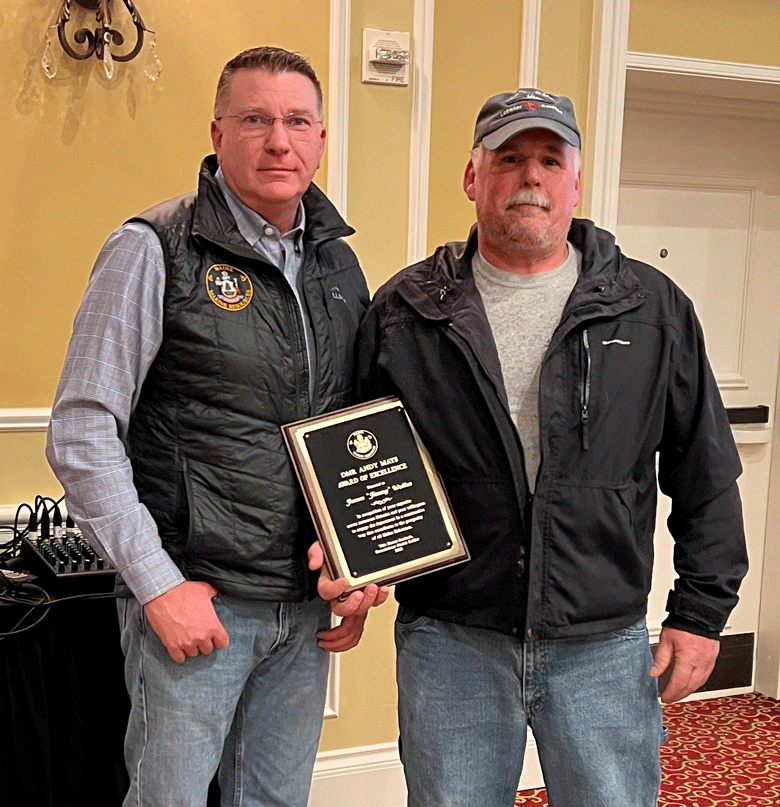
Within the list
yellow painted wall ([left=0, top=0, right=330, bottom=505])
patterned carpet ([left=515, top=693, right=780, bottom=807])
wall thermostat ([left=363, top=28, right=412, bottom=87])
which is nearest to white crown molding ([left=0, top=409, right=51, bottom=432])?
yellow painted wall ([left=0, top=0, right=330, bottom=505])

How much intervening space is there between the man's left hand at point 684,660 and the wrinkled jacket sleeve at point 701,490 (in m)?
0.02

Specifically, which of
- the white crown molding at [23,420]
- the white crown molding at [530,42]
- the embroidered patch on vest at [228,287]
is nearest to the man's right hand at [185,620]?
the embroidered patch on vest at [228,287]

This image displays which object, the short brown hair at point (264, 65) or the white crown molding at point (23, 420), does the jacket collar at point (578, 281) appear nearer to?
the short brown hair at point (264, 65)

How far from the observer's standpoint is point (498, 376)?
150 cm

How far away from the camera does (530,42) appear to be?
2.57m

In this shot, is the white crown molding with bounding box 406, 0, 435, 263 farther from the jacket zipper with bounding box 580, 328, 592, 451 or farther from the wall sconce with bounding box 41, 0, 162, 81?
the jacket zipper with bounding box 580, 328, 592, 451

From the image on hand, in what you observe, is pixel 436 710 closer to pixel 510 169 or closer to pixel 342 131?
pixel 510 169

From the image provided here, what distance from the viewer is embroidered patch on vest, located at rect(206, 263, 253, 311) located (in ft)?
4.96

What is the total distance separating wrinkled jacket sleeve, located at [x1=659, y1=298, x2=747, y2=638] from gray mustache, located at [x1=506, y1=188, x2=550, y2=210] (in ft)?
0.94

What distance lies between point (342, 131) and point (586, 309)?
3.67ft

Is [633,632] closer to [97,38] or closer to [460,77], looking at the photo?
Result: [460,77]

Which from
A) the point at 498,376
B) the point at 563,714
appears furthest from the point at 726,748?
the point at 498,376

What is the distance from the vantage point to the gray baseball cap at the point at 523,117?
4.97ft

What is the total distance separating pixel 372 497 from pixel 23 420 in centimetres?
113
